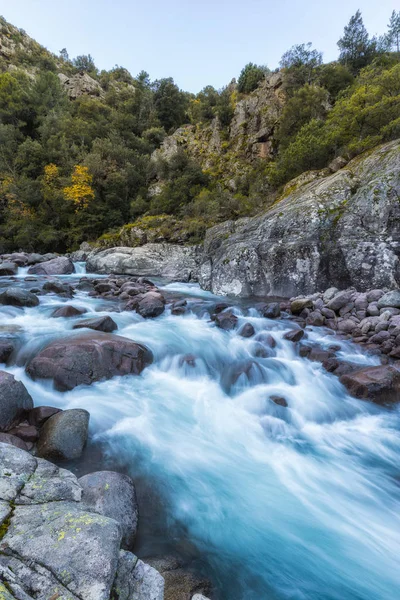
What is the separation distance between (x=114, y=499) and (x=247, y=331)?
5.48 m

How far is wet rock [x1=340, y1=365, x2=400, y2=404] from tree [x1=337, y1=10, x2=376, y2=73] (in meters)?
35.4

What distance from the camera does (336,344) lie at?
22.7 feet

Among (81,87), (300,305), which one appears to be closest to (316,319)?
(300,305)

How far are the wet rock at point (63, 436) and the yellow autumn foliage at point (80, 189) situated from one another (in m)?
23.2

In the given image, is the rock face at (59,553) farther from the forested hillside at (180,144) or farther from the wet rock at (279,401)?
the forested hillside at (180,144)

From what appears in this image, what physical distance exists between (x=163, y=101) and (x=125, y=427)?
3903 centimetres

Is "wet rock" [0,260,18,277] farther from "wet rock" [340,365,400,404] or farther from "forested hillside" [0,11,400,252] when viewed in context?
"wet rock" [340,365,400,404]

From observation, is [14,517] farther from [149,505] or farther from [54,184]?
[54,184]

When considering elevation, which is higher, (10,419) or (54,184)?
(54,184)

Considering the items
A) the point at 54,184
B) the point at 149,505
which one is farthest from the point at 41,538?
the point at 54,184

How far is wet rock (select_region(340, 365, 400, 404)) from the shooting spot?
200 inches

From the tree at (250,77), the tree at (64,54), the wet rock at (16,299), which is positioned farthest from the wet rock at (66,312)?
the tree at (64,54)

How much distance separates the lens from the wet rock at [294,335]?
716cm

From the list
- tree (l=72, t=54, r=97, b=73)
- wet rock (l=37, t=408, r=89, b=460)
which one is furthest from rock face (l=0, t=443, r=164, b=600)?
tree (l=72, t=54, r=97, b=73)
